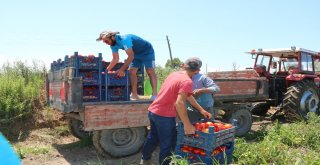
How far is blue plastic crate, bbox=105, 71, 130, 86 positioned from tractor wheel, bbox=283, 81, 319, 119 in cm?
512

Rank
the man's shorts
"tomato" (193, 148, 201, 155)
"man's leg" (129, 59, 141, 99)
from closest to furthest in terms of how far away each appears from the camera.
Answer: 1. "tomato" (193, 148, 201, 155)
2. "man's leg" (129, 59, 141, 99)
3. the man's shorts

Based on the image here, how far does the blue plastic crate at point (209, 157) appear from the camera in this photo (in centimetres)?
475

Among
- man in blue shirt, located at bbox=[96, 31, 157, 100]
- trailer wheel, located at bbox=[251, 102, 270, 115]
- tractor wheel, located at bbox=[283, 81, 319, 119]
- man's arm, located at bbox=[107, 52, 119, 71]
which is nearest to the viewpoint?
man in blue shirt, located at bbox=[96, 31, 157, 100]

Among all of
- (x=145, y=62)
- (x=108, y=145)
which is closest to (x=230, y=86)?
(x=145, y=62)

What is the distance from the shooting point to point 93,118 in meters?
6.00

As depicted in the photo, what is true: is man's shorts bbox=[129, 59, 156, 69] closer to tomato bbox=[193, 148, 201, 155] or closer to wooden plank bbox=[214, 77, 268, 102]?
wooden plank bbox=[214, 77, 268, 102]

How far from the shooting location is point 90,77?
632 cm

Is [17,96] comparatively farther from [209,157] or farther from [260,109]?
[260,109]

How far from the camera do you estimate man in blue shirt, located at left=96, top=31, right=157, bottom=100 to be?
6.50 m

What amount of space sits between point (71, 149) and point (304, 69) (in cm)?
702

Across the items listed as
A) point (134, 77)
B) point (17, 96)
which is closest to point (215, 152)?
point (134, 77)

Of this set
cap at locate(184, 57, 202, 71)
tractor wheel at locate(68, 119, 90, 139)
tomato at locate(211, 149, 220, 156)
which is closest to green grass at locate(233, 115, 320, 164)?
tomato at locate(211, 149, 220, 156)

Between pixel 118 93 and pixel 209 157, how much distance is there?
241 centimetres

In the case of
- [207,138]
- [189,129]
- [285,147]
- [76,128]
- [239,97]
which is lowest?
[285,147]
